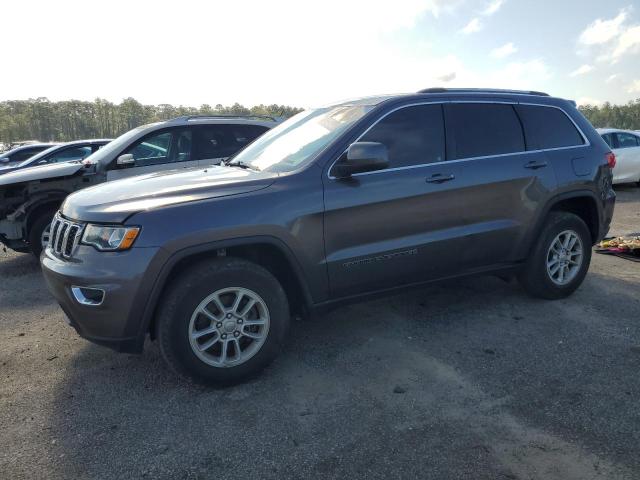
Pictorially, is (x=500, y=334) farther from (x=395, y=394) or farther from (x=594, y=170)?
(x=594, y=170)

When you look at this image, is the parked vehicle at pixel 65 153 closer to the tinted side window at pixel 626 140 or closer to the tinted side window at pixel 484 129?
the tinted side window at pixel 484 129

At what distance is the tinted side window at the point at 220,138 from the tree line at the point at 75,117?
209 ft

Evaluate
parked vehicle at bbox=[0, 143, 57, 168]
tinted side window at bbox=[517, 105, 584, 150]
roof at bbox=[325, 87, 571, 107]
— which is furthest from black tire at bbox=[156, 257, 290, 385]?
parked vehicle at bbox=[0, 143, 57, 168]

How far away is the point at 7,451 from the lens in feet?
8.61

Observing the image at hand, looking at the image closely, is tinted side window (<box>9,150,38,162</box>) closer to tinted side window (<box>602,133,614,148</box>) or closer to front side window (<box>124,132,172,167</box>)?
front side window (<box>124,132,172,167</box>)

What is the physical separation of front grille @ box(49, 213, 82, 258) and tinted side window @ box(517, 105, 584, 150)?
12.1 ft

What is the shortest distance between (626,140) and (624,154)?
55 centimetres

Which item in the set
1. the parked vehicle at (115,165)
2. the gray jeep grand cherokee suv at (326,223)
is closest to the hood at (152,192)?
the gray jeep grand cherokee suv at (326,223)

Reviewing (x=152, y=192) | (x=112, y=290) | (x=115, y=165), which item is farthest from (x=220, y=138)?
(x=112, y=290)

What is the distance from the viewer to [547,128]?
14.5 feet

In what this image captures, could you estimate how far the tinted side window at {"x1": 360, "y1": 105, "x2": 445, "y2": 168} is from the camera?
3.67 meters

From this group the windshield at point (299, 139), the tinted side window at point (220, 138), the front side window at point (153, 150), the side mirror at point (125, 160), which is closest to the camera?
the windshield at point (299, 139)

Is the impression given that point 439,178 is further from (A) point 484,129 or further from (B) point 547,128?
(B) point 547,128

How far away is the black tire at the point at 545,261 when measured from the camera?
4.37 m
